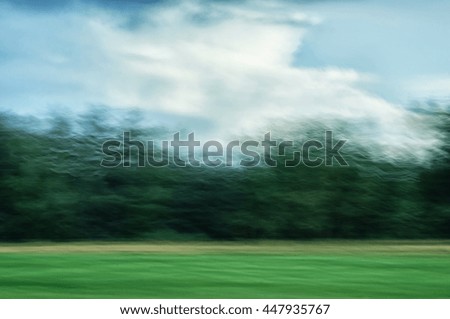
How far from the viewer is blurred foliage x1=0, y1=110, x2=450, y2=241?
8555 millimetres

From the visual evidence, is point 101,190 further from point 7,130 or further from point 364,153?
point 364,153

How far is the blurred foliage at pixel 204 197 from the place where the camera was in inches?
337

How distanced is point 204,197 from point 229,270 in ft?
6.50

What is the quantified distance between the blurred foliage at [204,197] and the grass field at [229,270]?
0.43 meters

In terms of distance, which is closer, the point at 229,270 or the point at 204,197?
the point at 229,270

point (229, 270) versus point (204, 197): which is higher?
point (204, 197)

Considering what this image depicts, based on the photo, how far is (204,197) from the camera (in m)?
8.59

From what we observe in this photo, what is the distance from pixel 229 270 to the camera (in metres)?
6.71

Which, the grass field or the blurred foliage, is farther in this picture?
the blurred foliage

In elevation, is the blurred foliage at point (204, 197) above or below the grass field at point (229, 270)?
above

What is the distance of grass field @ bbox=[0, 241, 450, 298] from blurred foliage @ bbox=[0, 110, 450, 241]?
1.41ft

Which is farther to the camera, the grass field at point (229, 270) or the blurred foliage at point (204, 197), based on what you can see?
the blurred foliage at point (204, 197)

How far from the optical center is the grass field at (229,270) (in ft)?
19.8

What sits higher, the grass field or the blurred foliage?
the blurred foliage
